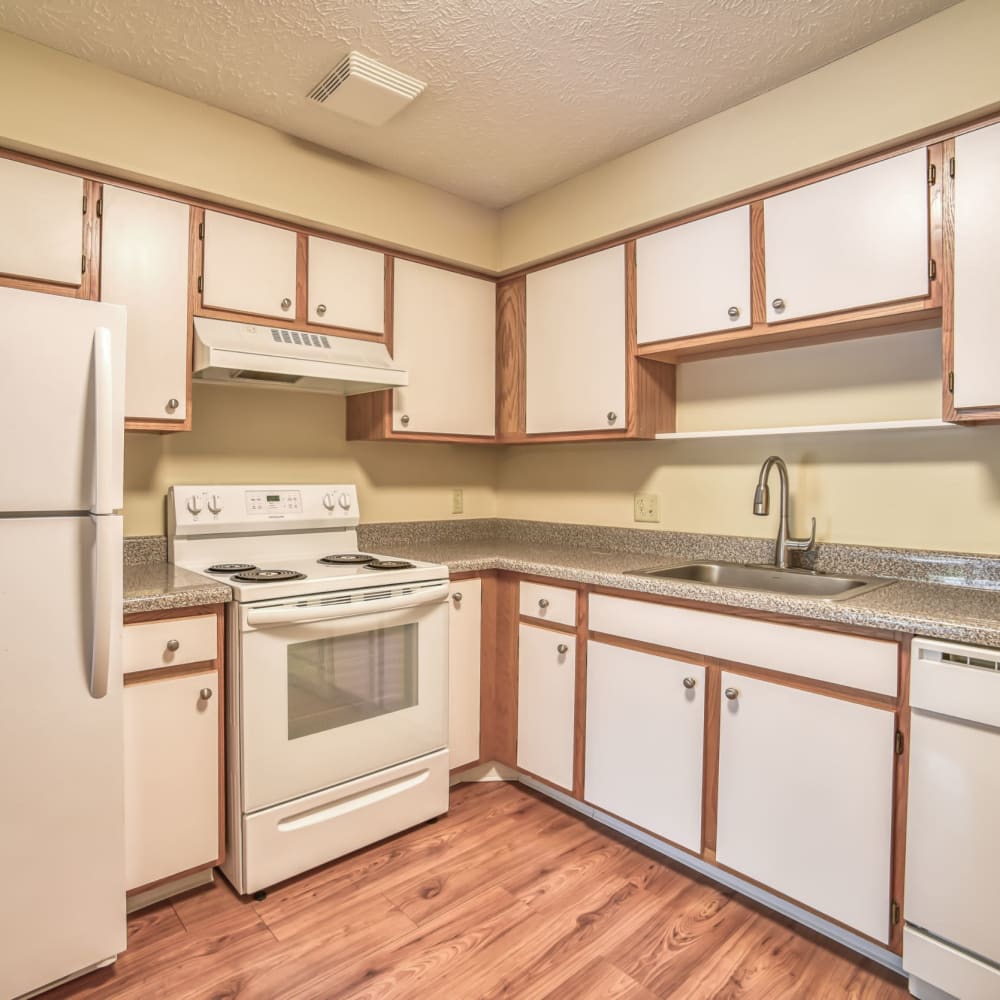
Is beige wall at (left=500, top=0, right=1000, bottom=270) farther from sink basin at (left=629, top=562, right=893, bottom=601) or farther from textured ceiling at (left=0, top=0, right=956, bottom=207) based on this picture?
sink basin at (left=629, top=562, right=893, bottom=601)

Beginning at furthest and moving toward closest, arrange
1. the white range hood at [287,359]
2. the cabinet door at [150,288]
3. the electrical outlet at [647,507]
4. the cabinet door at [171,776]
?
the electrical outlet at [647,507], the white range hood at [287,359], the cabinet door at [150,288], the cabinet door at [171,776]

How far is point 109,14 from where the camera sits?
170 cm

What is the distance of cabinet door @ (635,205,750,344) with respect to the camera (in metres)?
2.11

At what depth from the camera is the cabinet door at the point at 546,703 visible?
229 centimetres

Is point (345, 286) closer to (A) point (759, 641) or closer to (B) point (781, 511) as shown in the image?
(B) point (781, 511)

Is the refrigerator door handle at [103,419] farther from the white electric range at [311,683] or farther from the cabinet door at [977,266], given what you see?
the cabinet door at [977,266]

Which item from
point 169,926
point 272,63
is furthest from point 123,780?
point 272,63

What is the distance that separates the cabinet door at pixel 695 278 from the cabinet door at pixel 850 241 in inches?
3.7

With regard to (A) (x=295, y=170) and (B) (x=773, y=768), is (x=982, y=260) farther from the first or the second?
(A) (x=295, y=170)

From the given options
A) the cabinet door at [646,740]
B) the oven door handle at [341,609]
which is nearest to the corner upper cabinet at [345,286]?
Answer: the oven door handle at [341,609]

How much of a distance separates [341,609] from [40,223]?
1355mm

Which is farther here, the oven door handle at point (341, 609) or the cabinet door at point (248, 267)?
the cabinet door at point (248, 267)

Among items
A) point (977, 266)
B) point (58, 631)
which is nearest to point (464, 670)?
point (58, 631)

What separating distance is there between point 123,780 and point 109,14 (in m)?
1.91
